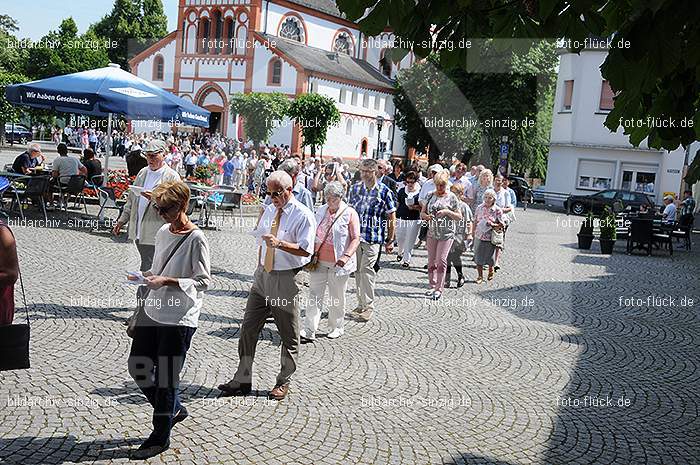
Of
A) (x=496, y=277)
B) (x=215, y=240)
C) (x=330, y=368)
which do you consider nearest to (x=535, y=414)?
(x=330, y=368)

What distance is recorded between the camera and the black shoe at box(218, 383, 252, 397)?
244 inches

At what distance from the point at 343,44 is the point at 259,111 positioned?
859 inches

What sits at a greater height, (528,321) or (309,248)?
(309,248)

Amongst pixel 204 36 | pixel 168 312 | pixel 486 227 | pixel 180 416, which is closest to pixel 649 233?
pixel 486 227

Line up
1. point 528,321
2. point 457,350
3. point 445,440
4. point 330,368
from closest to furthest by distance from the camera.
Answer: point 445,440 → point 330,368 → point 457,350 → point 528,321

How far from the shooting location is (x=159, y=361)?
503 cm

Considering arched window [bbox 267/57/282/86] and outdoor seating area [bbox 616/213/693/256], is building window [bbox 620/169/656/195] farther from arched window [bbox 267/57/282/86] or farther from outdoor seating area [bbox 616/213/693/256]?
arched window [bbox 267/57/282/86]

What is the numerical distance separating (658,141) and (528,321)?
5731mm

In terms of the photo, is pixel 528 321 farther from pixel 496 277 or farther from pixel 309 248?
pixel 309 248

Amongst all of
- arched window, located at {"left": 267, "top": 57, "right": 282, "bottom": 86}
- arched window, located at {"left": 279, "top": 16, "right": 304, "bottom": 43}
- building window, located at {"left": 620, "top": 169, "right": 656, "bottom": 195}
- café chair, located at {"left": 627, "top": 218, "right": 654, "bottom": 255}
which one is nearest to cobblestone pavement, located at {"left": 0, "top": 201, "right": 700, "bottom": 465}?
café chair, located at {"left": 627, "top": 218, "right": 654, "bottom": 255}

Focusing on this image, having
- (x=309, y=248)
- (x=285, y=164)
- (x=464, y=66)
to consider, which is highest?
(x=464, y=66)

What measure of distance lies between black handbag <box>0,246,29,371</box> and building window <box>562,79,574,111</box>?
132 ft

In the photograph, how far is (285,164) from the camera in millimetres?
9961

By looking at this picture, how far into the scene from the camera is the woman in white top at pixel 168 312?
4.98 m
